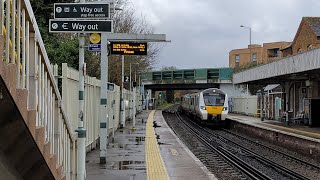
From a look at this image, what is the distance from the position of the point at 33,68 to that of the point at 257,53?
333 ft

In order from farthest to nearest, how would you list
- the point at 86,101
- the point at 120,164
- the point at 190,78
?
the point at 190,78, the point at 86,101, the point at 120,164

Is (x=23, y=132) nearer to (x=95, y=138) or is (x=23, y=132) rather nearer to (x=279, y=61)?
(x=95, y=138)

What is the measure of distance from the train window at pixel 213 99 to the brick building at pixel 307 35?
9117 millimetres

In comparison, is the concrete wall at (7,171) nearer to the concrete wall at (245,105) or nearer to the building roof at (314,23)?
the building roof at (314,23)

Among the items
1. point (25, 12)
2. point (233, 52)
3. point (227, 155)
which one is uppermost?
point (233, 52)

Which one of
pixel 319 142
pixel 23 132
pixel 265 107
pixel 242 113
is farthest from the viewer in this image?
pixel 242 113

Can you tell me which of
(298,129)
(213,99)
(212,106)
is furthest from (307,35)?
(298,129)

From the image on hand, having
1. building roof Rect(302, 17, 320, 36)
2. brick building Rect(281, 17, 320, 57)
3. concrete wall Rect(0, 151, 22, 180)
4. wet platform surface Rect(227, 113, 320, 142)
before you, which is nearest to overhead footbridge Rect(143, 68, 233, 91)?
brick building Rect(281, 17, 320, 57)

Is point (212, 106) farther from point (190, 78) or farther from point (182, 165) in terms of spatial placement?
point (190, 78)

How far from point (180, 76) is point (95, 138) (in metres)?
56.5

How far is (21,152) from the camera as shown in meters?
5.10

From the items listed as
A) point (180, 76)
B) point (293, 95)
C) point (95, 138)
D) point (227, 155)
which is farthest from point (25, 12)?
point (180, 76)

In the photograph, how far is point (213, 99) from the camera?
34719 mm

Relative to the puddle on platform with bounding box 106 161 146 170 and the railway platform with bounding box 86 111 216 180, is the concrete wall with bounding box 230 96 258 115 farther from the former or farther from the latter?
the puddle on platform with bounding box 106 161 146 170
